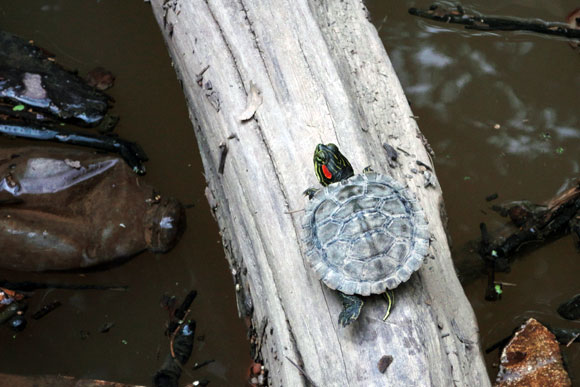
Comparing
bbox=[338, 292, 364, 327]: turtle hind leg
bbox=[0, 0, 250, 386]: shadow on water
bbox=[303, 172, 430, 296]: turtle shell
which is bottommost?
bbox=[0, 0, 250, 386]: shadow on water

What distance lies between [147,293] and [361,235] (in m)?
1.73

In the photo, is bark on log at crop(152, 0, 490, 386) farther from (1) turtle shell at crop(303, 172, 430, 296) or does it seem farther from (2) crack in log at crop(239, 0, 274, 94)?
(1) turtle shell at crop(303, 172, 430, 296)

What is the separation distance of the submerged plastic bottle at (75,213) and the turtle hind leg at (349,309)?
5.16 ft

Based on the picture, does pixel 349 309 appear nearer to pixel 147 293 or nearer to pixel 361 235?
pixel 361 235

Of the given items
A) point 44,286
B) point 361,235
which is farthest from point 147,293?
point 361,235

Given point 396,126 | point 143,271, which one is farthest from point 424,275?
point 143,271

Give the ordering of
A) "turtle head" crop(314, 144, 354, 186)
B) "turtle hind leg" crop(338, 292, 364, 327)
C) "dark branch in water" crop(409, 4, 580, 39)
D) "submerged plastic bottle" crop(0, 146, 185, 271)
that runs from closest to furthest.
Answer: "turtle hind leg" crop(338, 292, 364, 327), "turtle head" crop(314, 144, 354, 186), "submerged plastic bottle" crop(0, 146, 185, 271), "dark branch in water" crop(409, 4, 580, 39)

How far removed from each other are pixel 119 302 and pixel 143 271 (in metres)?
0.25

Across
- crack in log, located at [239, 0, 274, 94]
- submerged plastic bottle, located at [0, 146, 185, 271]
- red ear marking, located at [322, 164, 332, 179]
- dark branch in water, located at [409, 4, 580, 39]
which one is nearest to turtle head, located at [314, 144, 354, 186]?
red ear marking, located at [322, 164, 332, 179]

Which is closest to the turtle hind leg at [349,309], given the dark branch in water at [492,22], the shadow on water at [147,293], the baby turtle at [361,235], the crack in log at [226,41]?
the baby turtle at [361,235]

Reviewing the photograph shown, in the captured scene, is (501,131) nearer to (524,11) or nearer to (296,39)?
(524,11)

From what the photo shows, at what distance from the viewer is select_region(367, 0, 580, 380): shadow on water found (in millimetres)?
3238

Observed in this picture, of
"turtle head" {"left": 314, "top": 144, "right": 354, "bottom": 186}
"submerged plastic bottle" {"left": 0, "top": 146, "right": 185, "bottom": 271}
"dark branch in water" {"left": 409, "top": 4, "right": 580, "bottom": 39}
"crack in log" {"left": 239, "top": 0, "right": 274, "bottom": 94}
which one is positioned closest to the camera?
"turtle head" {"left": 314, "top": 144, "right": 354, "bottom": 186}

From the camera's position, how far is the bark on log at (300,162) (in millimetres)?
2307
